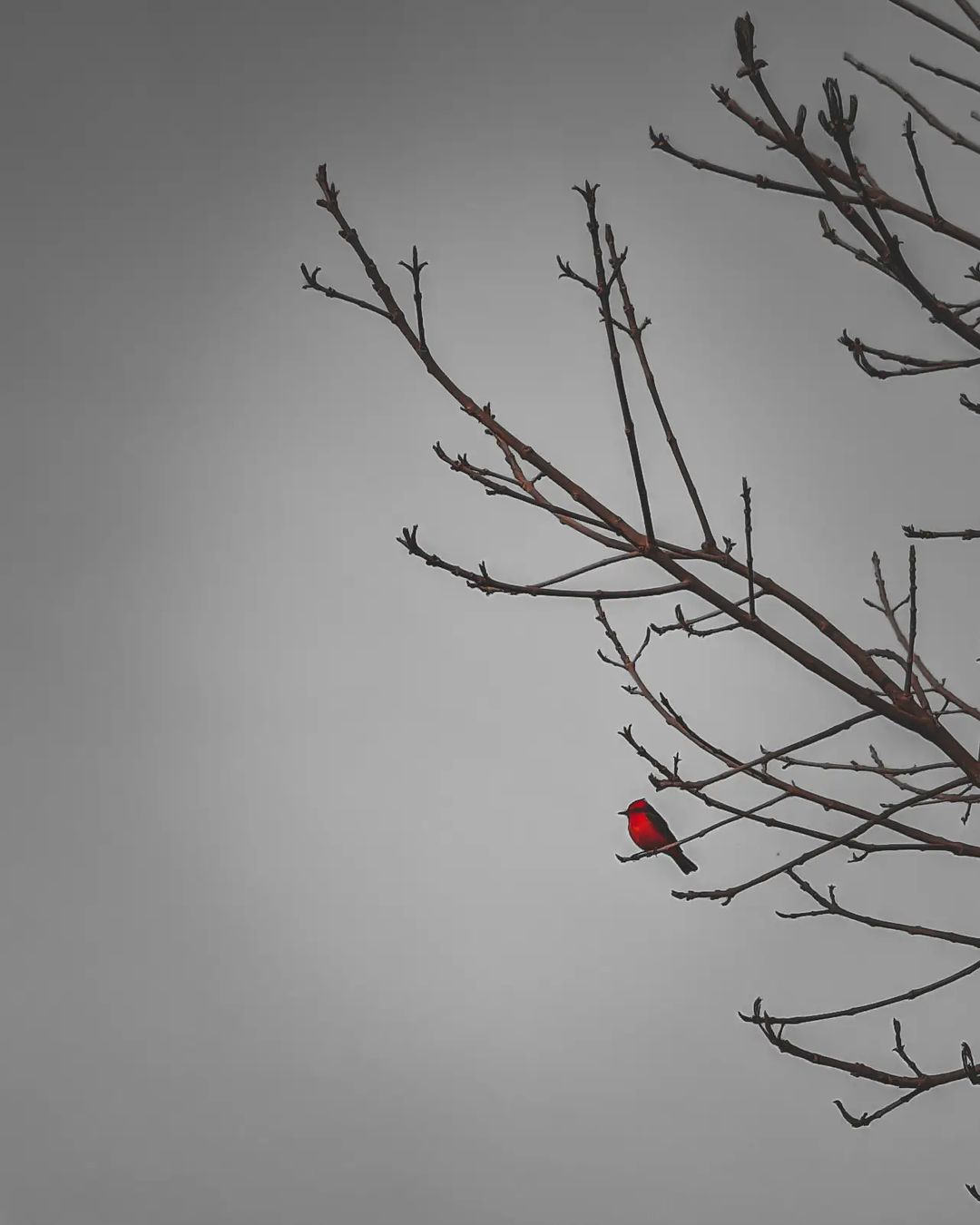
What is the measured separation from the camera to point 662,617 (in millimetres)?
3303

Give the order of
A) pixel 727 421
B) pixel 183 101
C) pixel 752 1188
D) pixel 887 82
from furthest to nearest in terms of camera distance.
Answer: pixel 183 101 < pixel 727 421 < pixel 752 1188 < pixel 887 82

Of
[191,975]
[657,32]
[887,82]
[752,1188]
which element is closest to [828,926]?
[752,1188]

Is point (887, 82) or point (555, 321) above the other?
point (555, 321)

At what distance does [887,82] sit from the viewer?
0.60 meters

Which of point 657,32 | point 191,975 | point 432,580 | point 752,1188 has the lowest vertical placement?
point 752,1188

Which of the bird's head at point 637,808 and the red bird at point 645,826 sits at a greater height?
the bird's head at point 637,808

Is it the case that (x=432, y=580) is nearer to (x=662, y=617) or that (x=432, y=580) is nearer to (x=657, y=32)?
(x=662, y=617)

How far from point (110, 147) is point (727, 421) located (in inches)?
77.4

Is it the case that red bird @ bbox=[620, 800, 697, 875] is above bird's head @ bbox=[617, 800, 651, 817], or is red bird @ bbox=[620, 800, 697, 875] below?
below

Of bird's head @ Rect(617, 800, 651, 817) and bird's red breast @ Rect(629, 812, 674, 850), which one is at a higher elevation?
bird's head @ Rect(617, 800, 651, 817)

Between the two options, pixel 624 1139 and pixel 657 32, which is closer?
pixel 624 1139

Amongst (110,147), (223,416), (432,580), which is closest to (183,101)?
(110,147)

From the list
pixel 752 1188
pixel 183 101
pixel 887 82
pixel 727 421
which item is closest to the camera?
pixel 887 82

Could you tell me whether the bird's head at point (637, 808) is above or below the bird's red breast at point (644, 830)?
above
